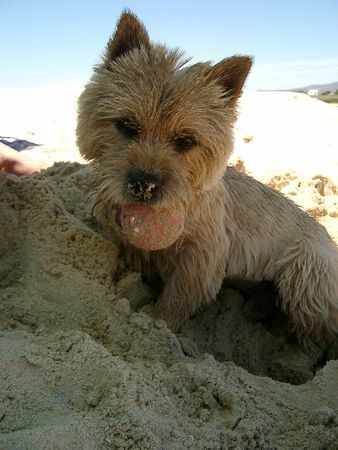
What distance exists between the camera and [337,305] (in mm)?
3457

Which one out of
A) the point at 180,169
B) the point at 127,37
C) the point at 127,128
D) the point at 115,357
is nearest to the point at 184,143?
the point at 180,169

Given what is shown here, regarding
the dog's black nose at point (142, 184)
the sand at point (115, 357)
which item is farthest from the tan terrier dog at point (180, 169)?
the sand at point (115, 357)

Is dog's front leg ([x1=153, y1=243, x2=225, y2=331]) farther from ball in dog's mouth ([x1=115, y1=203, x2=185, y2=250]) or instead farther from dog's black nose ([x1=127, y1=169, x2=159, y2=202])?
dog's black nose ([x1=127, y1=169, x2=159, y2=202])

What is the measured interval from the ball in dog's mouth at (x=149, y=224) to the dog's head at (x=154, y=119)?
0.08m

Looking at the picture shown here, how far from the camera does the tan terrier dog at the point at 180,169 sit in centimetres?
243

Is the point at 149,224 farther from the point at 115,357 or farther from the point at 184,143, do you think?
the point at 115,357

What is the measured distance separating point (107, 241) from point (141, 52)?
1126mm

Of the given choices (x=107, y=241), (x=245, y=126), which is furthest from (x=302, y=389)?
(x=245, y=126)

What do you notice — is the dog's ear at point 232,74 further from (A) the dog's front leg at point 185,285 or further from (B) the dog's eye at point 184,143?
(A) the dog's front leg at point 185,285

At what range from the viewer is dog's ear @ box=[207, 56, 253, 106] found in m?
2.62

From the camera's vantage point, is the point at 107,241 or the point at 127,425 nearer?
the point at 127,425

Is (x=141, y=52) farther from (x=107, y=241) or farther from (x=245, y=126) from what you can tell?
(x=245, y=126)

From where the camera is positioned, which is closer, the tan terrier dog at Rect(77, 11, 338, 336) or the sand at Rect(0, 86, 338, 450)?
the sand at Rect(0, 86, 338, 450)

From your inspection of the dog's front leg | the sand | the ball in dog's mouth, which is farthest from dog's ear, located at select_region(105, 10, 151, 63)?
the dog's front leg
